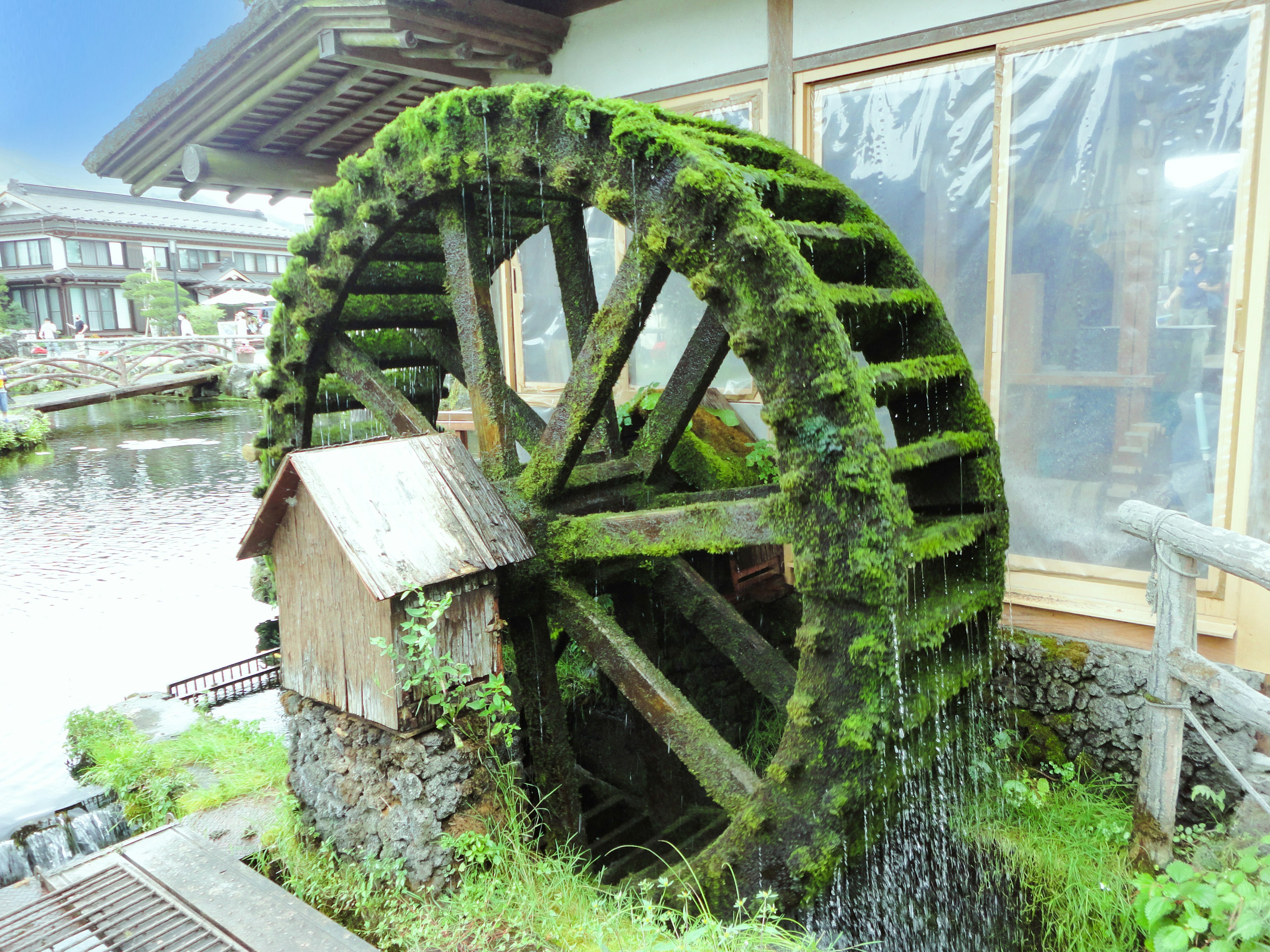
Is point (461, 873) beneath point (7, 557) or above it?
above

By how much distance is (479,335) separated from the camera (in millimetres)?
3365

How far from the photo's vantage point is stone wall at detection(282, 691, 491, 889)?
275 cm

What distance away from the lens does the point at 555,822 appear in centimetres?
343

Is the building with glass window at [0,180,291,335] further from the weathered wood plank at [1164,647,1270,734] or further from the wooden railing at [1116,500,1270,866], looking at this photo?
the weathered wood plank at [1164,647,1270,734]

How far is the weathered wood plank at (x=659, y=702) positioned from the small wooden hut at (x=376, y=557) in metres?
0.32

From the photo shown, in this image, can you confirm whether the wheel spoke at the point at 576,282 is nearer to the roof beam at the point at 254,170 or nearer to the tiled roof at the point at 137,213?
the roof beam at the point at 254,170

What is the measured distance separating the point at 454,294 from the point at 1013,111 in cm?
241

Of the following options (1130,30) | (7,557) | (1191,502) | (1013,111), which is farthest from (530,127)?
(7,557)

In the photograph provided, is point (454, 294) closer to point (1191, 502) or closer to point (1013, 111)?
point (1013, 111)

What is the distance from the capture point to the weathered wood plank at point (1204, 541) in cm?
234

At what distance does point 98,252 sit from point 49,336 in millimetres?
7504

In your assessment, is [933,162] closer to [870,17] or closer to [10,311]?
[870,17]

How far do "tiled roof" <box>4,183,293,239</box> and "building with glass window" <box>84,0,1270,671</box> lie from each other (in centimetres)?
3414

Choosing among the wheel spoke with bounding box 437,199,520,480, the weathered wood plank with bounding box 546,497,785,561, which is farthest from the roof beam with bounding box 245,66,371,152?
the weathered wood plank with bounding box 546,497,785,561
